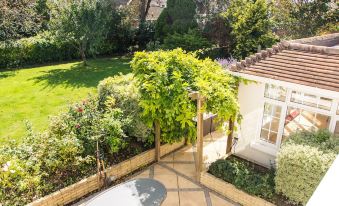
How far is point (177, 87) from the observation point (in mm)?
9062

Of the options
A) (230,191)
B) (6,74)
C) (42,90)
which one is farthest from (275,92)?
(6,74)

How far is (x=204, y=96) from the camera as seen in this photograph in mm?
8547

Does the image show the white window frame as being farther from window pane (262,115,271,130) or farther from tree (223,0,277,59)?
tree (223,0,277,59)

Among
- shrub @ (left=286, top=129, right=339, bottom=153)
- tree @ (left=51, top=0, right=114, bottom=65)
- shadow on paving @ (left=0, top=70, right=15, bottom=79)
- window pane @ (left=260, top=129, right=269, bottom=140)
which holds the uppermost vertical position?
tree @ (left=51, top=0, right=114, bottom=65)

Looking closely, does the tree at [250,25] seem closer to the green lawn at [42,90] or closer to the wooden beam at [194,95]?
the green lawn at [42,90]

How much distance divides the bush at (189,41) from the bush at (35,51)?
816 cm

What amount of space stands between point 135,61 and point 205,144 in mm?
4677

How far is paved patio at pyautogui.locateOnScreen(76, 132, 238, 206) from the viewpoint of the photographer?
8812 mm

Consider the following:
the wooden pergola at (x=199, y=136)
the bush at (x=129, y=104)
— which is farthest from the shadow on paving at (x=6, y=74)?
the wooden pergola at (x=199, y=136)

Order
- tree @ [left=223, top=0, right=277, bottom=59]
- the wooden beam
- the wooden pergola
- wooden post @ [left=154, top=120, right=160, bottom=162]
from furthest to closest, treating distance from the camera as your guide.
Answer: tree @ [left=223, top=0, right=277, bottom=59] < wooden post @ [left=154, top=120, right=160, bottom=162] < the wooden pergola < the wooden beam

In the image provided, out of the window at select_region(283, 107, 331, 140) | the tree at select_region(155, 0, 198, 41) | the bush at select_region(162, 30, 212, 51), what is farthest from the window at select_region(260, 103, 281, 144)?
the tree at select_region(155, 0, 198, 41)

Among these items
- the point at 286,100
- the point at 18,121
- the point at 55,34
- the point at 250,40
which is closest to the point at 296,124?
the point at 286,100

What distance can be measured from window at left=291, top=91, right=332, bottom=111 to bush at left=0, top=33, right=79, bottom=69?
1794 cm

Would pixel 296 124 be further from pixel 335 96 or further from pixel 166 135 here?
pixel 166 135
